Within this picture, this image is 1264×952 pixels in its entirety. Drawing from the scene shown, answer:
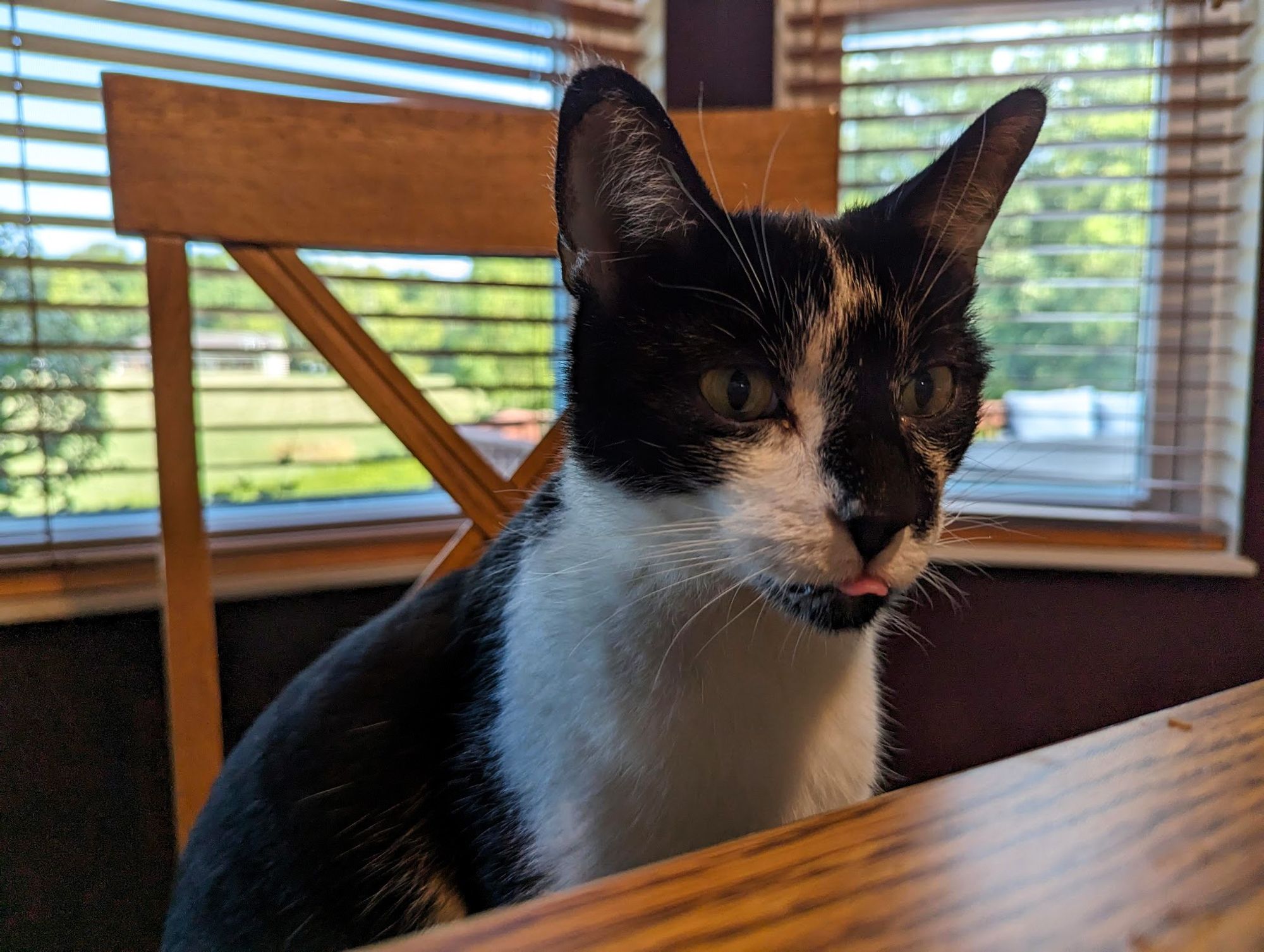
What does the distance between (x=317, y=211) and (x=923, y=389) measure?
58cm

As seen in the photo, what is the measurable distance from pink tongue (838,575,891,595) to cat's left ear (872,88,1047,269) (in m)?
0.29

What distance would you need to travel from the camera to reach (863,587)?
453 mm

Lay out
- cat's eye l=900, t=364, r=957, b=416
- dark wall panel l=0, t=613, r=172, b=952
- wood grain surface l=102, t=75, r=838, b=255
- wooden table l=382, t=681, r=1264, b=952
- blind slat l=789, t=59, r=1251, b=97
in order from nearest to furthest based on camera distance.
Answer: wooden table l=382, t=681, r=1264, b=952 → cat's eye l=900, t=364, r=957, b=416 → wood grain surface l=102, t=75, r=838, b=255 → dark wall panel l=0, t=613, r=172, b=952 → blind slat l=789, t=59, r=1251, b=97

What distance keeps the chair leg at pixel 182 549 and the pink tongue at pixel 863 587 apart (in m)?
0.65

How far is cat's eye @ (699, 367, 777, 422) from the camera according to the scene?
513mm

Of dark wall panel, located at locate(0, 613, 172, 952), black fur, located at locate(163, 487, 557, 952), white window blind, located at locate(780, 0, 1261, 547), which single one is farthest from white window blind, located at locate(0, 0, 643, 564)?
black fur, located at locate(163, 487, 557, 952)

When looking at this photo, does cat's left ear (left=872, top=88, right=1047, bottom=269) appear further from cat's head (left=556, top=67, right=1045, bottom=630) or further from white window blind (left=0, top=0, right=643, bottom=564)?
white window blind (left=0, top=0, right=643, bottom=564)

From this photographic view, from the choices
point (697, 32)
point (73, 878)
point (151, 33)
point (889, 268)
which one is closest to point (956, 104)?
point (697, 32)

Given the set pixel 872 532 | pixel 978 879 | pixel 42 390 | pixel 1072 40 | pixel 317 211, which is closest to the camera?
pixel 978 879

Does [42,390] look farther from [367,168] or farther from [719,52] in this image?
[719,52]

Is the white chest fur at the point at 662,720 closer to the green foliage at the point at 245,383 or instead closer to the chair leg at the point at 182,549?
the chair leg at the point at 182,549

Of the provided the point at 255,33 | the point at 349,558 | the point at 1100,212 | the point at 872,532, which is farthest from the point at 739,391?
the point at 1100,212

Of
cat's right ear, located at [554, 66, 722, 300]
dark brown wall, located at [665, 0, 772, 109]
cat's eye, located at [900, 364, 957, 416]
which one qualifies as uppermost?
dark brown wall, located at [665, 0, 772, 109]

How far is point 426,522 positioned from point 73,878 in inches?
24.8
